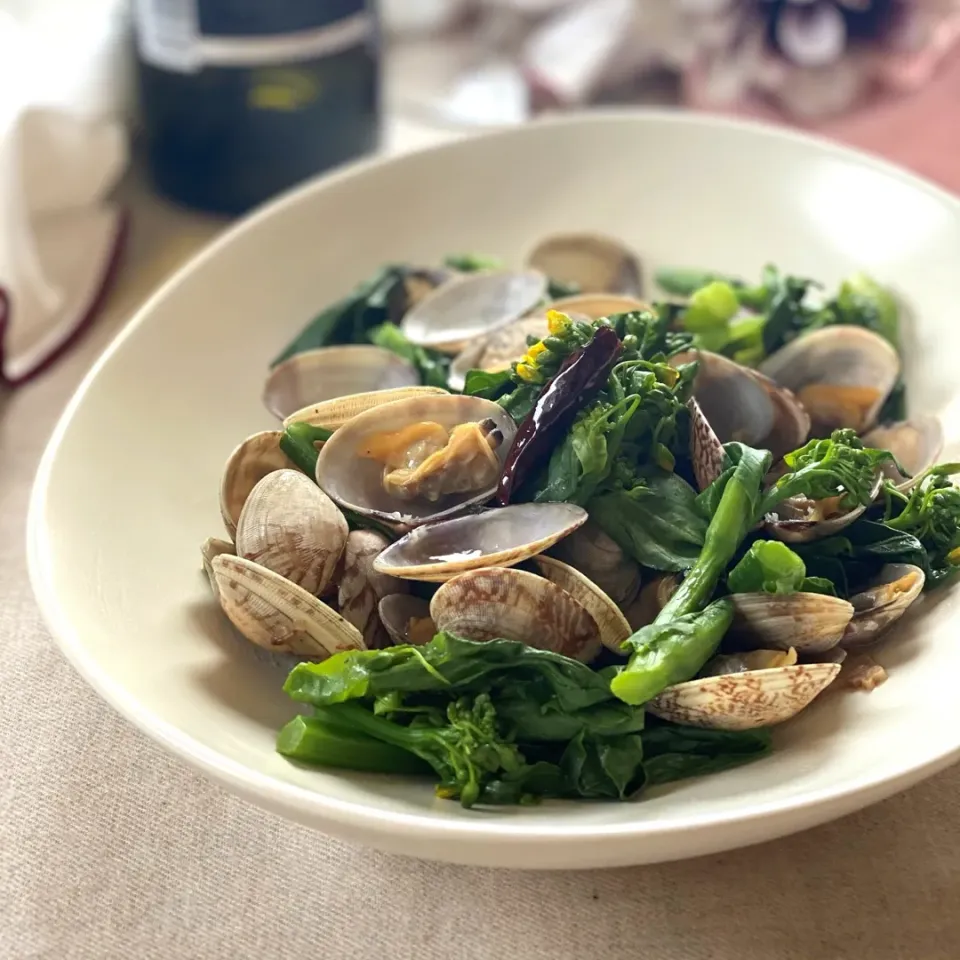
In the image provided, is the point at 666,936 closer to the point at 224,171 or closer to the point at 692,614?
the point at 692,614

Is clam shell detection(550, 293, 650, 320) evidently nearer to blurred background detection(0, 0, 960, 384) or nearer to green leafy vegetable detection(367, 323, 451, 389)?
green leafy vegetable detection(367, 323, 451, 389)

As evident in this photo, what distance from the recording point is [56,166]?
4.89ft

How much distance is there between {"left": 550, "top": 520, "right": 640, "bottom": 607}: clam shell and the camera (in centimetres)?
88

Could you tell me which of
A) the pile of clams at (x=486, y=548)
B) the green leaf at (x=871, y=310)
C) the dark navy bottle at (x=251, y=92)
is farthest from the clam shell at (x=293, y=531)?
the dark navy bottle at (x=251, y=92)

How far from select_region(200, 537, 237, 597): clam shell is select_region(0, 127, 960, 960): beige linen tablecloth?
0.51 ft

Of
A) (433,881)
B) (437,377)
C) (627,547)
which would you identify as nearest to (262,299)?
(437,377)

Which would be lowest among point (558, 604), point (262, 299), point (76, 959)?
point (76, 959)

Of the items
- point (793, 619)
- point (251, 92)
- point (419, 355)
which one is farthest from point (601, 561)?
point (251, 92)

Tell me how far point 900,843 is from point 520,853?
1.10 ft

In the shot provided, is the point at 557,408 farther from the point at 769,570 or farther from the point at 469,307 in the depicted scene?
the point at 469,307

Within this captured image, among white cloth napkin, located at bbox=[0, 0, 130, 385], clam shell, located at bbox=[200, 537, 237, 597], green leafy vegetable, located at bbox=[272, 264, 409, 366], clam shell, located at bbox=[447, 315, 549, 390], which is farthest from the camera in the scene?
white cloth napkin, located at bbox=[0, 0, 130, 385]

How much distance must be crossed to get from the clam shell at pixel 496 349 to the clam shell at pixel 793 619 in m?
0.37

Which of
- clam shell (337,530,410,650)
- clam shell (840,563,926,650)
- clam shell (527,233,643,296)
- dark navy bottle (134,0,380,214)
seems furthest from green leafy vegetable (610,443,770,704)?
dark navy bottle (134,0,380,214)

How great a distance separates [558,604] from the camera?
2.67 ft
